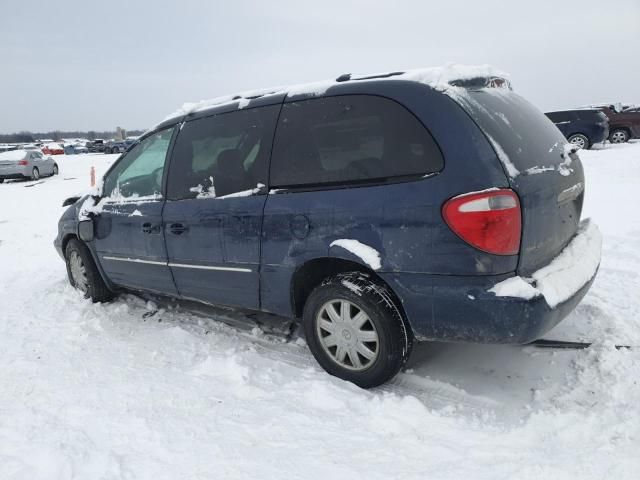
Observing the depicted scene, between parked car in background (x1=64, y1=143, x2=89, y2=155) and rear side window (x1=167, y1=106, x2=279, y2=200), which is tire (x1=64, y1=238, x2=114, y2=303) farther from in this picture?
parked car in background (x1=64, y1=143, x2=89, y2=155)

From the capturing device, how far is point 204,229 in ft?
11.6

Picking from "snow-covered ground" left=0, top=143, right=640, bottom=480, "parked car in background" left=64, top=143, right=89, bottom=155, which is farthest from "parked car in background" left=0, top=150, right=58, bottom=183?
"parked car in background" left=64, top=143, right=89, bottom=155

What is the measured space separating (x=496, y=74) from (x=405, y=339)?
69.7 inches

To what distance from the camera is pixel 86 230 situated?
4.56 metres

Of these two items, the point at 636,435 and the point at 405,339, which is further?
the point at 405,339

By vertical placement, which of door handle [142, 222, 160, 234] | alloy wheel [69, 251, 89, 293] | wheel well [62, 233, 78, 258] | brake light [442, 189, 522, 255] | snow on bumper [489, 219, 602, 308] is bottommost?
alloy wheel [69, 251, 89, 293]

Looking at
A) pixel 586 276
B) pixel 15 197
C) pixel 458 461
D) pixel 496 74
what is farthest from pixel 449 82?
pixel 15 197

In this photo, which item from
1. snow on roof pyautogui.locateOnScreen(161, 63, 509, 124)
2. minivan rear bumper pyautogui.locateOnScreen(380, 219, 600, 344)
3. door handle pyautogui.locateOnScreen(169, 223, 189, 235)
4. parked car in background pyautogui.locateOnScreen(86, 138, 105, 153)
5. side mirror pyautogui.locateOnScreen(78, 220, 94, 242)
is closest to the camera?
minivan rear bumper pyautogui.locateOnScreen(380, 219, 600, 344)

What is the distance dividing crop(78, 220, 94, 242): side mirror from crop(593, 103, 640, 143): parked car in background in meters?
19.4

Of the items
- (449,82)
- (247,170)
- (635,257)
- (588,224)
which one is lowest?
(635,257)

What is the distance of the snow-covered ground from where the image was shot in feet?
7.61

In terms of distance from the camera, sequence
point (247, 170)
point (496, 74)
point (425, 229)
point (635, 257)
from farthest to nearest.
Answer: point (635, 257), point (247, 170), point (496, 74), point (425, 229)

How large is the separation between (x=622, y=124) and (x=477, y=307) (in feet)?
64.9

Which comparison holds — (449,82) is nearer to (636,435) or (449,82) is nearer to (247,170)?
(247,170)
